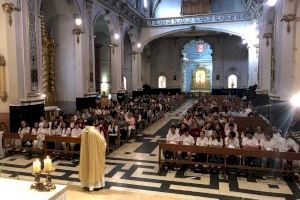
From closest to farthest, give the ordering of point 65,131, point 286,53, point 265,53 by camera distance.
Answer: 1. point 65,131
2. point 286,53
3. point 265,53

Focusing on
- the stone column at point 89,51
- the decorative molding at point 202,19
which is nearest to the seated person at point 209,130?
the stone column at point 89,51

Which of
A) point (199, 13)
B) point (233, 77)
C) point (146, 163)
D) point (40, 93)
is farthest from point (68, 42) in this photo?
point (233, 77)

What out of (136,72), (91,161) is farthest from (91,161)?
(136,72)

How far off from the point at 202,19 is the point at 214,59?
24.9ft

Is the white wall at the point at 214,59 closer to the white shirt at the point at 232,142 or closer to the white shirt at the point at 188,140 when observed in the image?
the white shirt at the point at 188,140

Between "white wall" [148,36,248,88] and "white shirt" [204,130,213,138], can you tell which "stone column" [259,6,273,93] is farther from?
"white wall" [148,36,248,88]

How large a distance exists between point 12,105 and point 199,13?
66.9 feet

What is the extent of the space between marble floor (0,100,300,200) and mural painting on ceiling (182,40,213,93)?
79.6ft

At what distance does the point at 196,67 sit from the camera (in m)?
32.2

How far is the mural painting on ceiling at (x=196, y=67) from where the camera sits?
3183cm

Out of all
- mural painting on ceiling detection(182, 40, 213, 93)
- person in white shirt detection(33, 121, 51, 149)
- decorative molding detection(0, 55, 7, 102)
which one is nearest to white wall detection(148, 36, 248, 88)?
mural painting on ceiling detection(182, 40, 213, 93)

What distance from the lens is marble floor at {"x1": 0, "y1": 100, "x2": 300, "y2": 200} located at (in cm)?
593

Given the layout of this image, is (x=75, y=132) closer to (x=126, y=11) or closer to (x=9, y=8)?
(x=9, y=8)

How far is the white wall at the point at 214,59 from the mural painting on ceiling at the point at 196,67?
876 millimetres
